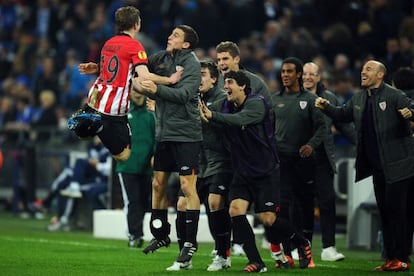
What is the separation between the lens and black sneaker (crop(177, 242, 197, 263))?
12.5 m

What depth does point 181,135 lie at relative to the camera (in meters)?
12.6

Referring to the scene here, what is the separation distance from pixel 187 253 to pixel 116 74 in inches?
79.5

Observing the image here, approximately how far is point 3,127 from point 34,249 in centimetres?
1150

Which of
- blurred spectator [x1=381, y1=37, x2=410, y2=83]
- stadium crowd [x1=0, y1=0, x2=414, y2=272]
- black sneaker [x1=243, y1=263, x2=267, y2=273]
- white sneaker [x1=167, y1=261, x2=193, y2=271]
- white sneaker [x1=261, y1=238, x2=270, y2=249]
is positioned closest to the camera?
black sneaker [x1=243, y1=263, x2=267, y2=273]

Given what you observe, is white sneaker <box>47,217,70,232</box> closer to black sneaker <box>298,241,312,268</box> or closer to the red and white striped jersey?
the red and white striped jersey

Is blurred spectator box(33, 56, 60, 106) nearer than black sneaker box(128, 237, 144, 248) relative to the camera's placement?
No

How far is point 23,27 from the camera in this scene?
101 feet

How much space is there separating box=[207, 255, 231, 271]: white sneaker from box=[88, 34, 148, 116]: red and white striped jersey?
187 centimetres

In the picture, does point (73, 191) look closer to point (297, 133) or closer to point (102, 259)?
point (102, 259)

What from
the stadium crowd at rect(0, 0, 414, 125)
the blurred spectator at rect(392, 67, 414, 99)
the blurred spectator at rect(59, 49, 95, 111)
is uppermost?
the stadium crowd at rect(0, 0, 414, 125)

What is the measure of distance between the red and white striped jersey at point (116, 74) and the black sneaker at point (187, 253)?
1.62 meters

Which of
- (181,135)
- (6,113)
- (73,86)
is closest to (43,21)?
(6,113)

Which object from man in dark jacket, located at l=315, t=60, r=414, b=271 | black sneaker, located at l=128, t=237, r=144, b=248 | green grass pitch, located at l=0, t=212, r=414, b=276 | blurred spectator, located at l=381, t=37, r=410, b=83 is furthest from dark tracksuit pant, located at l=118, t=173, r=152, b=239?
blurred spectator, located at l=381, t=37, r=410, b=83

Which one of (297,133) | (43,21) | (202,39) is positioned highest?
(43,21)
